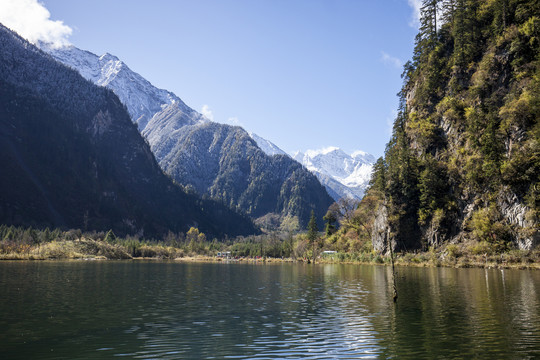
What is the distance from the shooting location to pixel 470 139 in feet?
394

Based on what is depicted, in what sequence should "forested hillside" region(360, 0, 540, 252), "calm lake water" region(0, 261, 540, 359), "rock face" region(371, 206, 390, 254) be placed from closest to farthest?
"calm lake water" region(0, 261, 540, 359) < "forested hillside" region(360, 0, 540, 252) < "rock face" region(371, 206, 390, 254)

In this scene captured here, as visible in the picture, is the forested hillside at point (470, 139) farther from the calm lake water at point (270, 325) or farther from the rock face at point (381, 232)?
the calm lake water at point (270, 325)

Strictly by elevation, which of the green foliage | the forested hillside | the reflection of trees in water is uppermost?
the forested hillside

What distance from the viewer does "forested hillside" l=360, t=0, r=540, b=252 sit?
10231 cm

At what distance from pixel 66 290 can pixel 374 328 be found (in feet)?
143

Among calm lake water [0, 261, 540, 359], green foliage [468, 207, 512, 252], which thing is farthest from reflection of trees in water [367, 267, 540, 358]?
green foliage [468, 207, 512, 252]

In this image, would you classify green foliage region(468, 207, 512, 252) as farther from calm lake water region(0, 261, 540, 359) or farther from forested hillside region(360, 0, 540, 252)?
calm lake water region(0, 261, 540, 359)

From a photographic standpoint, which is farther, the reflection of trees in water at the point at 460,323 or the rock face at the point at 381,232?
the rock face at the point at 381,232

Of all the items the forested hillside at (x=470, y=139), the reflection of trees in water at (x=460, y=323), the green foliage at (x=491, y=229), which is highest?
the forested hillside at (x=470, y=139)

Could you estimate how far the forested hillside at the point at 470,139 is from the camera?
102312 mm

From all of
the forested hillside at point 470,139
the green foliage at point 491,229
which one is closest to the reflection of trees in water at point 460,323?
the forested hillside at point 470,139

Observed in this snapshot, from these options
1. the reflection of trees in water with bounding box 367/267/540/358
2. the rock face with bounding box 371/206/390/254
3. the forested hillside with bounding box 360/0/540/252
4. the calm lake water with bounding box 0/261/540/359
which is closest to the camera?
the calm lake water with bounding box 0/261/540/359

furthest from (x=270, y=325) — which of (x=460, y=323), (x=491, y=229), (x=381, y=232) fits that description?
(x=381, y=232)

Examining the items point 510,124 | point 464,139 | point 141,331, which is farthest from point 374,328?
point 464,139
